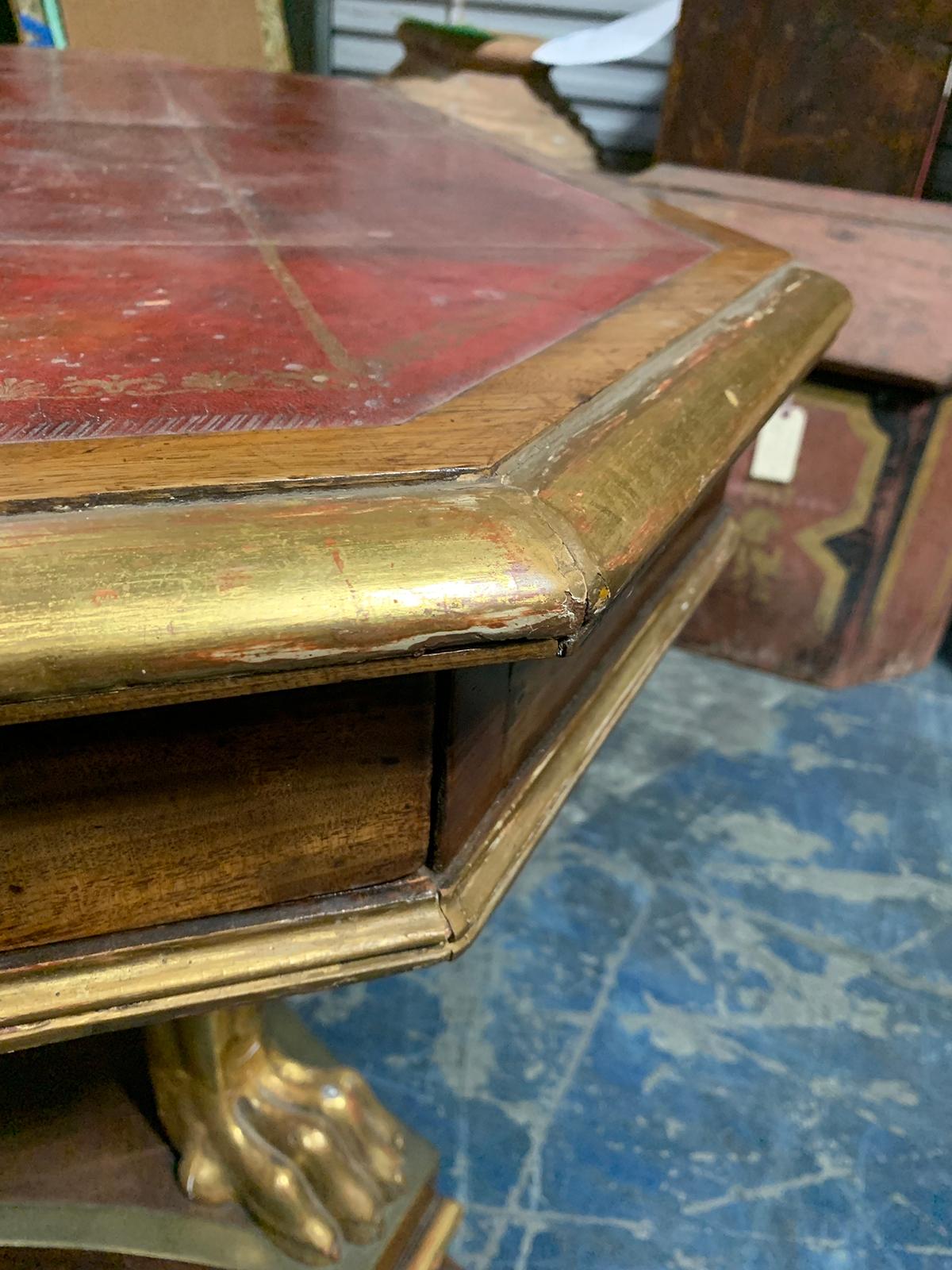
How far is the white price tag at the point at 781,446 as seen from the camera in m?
1.32

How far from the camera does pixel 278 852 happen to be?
0.39 m

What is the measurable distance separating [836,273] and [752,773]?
67cm

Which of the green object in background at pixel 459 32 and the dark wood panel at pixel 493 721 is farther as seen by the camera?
the green object in background at pixel 459 32

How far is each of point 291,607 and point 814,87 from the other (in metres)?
1.47

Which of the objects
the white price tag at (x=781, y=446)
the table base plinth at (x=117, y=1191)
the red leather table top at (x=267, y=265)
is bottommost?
the table base plinth at (x=117, y=1191)

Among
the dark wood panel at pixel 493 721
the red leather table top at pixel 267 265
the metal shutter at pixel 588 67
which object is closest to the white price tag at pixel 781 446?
the red leather table top at pixel 267 265

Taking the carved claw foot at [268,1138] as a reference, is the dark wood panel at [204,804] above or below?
above

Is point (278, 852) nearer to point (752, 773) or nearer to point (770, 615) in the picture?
point (752, 773)

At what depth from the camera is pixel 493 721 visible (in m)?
0.44

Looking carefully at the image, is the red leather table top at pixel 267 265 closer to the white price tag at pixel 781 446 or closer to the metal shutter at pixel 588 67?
the white price tag at pixel 781 446

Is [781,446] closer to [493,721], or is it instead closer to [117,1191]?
[493,721]

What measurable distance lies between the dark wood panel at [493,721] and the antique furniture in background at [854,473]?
32.9 inches

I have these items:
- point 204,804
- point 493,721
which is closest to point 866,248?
point 493,721

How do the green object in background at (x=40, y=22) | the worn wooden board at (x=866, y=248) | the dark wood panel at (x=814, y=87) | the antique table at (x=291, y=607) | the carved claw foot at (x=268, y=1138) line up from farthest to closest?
the green object in background at (x=40, y=22) → the dark wood panel at (x=814, y=87) → the worn wooden board at (x=866, y=248) → the carved claw foot at (x=268, y=1138) → the antique table at (x=291, y=607)
